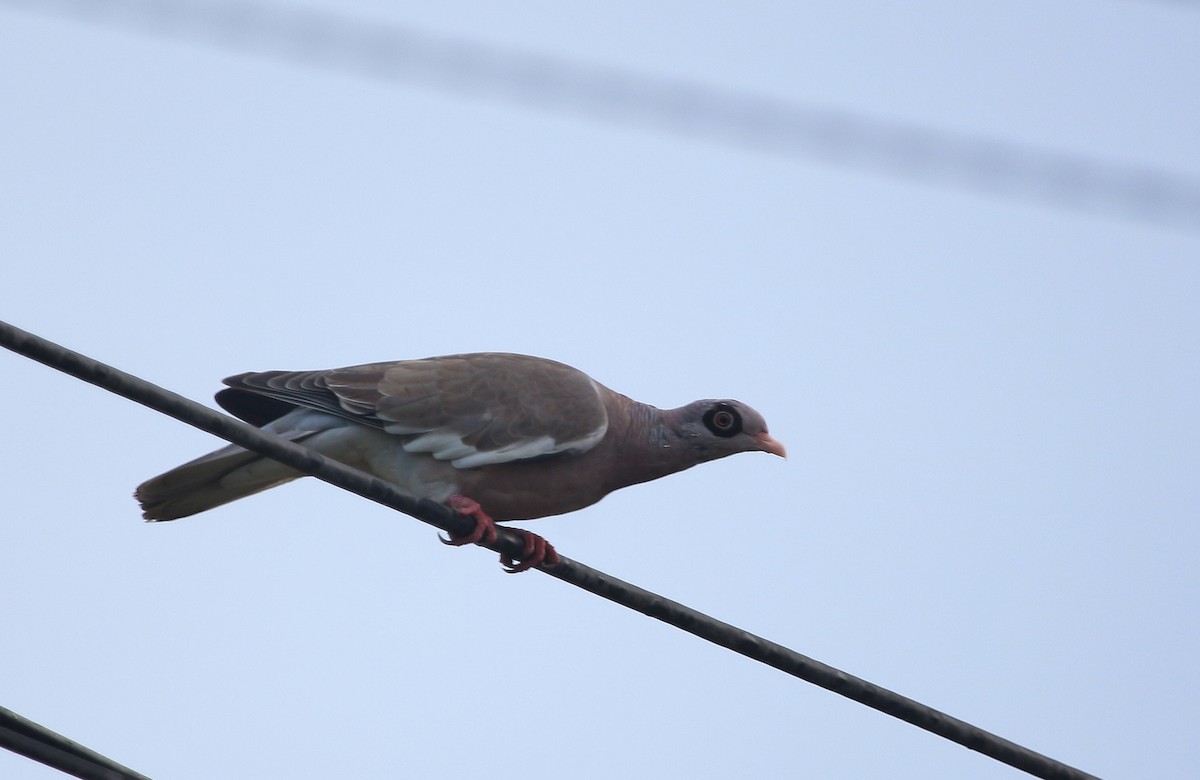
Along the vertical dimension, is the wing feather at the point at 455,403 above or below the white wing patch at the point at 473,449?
above

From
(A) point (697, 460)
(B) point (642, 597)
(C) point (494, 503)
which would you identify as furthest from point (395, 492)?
(A) point (697, 460)

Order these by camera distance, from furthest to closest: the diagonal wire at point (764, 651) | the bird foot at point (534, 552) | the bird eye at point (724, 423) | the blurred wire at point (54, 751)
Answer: the bird eye at point (724, 423)
the bird foot at point (534, 552)
the diagonal wire at point (764, 651)
the blurred wire at point (54, 751)

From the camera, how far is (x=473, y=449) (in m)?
5.49

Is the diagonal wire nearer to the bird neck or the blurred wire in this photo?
the blurred wire

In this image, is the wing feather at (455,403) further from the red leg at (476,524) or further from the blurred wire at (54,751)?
the blurred wire at (54,751)

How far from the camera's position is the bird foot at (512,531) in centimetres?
514

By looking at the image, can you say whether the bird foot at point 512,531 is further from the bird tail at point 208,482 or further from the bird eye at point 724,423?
the bird eye at point 724,423

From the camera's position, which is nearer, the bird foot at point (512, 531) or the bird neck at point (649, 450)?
the bird foot at point (512, 531)

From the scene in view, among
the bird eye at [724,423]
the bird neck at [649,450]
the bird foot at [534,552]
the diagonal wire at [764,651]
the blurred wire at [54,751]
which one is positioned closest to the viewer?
the blurred wire at [54,751]

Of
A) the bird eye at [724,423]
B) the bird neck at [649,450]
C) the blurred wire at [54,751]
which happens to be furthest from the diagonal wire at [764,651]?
the bird eye at [724,423]

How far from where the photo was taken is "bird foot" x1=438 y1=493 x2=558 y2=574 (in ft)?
16.9

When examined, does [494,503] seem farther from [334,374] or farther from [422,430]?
[334,374]

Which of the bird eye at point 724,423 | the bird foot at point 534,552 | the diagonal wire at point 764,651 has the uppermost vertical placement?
the bird eye at point 724,423

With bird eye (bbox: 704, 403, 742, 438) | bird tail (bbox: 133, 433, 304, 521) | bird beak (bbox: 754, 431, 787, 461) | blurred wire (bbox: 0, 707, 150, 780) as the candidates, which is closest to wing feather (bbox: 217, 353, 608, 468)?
bird tail (bbox: 133, 433, 304, 521)
